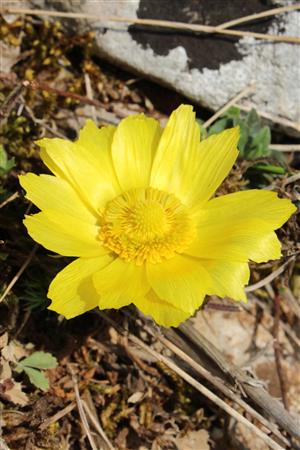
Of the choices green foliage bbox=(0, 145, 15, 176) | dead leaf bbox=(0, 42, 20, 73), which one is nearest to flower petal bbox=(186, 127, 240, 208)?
green foliage bbox=(0, 145, 15, 176)

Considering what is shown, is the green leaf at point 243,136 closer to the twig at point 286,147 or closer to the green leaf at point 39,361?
the twig at point 286,147

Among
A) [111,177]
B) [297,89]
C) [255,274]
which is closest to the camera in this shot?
[111,177]

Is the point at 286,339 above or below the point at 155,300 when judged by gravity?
below

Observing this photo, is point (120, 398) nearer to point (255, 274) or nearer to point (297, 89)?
point (255, 274)

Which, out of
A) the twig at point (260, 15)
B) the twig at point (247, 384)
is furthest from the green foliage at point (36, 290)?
the twig at point (260, 15)

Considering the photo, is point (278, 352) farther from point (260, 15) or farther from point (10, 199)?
point (260, 15)

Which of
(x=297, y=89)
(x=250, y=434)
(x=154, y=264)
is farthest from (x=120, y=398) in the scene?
(x=297, y=89)

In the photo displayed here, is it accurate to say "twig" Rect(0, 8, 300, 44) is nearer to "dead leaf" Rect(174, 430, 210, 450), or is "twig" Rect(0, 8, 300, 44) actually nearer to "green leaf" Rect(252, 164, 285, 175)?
"green leaf" Rect(252, 164, 285, 175)
